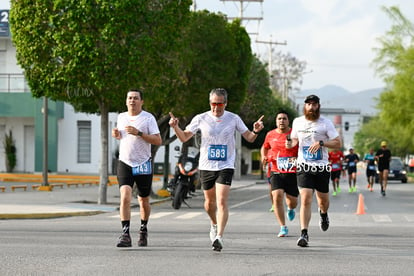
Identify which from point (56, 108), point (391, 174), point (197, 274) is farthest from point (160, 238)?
point (391, 174)

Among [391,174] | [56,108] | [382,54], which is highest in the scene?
[382,54]

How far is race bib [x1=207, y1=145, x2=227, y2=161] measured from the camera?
11.8 metres

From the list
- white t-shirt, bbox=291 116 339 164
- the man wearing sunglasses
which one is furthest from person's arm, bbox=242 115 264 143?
white t-shirt, bbox=291 116 339 164

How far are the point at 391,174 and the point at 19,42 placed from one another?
3381 cm

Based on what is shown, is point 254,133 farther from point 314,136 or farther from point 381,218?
point 381,218

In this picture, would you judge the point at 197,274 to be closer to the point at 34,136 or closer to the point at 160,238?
the point at 160,238

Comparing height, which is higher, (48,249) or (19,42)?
(19,42)

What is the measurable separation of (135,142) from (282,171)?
119 inches

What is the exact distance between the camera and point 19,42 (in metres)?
22.9

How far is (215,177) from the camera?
11.8 metres

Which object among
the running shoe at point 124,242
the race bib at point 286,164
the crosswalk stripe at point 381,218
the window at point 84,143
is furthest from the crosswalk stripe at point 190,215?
the window at point 84,143

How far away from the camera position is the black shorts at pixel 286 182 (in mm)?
14148

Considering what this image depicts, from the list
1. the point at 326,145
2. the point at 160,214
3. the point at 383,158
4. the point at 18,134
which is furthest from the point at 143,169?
the point at 18,134

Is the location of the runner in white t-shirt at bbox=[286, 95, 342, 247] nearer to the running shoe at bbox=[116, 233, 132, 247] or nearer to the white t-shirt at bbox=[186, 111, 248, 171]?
the white t-shirt at bbox=[186, 111, 248, 171]
